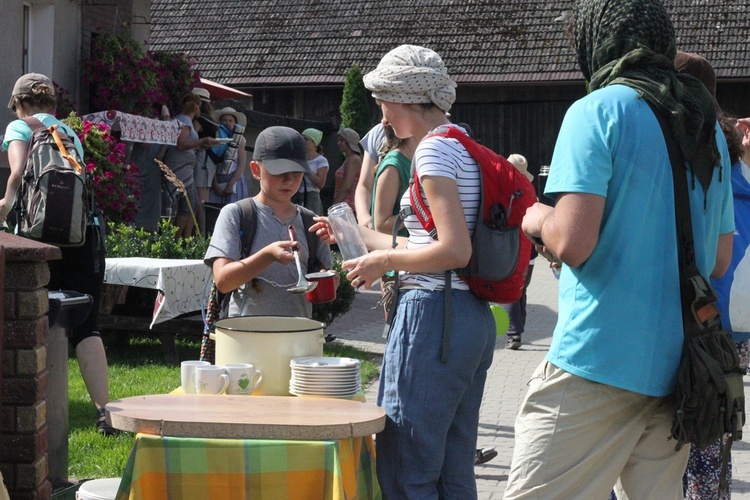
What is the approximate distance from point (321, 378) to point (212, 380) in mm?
362

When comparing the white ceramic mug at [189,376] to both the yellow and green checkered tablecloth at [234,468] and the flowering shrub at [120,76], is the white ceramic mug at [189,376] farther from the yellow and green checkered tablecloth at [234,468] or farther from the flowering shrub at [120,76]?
the flowering shrub at [120,76]

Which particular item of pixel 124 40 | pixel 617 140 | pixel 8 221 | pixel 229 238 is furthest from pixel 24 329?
pixel 124 40

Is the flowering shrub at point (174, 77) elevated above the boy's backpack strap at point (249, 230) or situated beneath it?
elevated above

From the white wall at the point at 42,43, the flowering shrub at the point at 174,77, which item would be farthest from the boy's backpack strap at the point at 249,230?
the flowering shrub at the point at 174,77

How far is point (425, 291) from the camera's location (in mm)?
3510

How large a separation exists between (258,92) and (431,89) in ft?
81.6

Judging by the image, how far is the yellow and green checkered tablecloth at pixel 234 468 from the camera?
123 inches

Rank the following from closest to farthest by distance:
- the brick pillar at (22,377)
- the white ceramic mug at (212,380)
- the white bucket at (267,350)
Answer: the white ceramic mug at (212,380), the white bucket at (267,350), the brick pillar at (22,377)

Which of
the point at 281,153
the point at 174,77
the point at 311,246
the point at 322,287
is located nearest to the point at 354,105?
the point at 174,77

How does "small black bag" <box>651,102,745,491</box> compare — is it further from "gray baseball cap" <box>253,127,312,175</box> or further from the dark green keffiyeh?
"gray baseball cap" <box>253,127,312,175</box>

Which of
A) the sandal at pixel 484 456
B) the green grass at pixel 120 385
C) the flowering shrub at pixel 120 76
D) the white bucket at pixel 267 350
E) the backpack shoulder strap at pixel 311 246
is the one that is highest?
the flowering shrub at pixel 120 76

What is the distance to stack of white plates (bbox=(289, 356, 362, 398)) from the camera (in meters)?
3.63

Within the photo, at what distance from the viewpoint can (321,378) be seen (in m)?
3.64

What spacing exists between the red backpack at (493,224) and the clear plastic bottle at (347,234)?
9.6 inches
